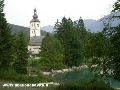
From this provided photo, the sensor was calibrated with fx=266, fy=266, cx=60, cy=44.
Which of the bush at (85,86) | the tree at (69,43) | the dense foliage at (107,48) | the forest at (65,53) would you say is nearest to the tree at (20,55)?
the forest at (65,53)

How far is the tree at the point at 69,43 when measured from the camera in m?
66.9

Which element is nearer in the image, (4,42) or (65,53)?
(4,42)

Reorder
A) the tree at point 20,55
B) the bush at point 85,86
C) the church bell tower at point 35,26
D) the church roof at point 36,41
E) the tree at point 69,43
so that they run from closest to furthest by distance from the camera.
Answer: the bush at point 85,86
the tree at point 20,55
the tree at point 69,43
the church roof at point 36,41
the church bell tower at point 35,26

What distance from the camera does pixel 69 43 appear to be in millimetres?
68812

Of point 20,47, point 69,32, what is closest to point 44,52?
point 69,32

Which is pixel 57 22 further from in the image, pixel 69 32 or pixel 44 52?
pixel 44 52

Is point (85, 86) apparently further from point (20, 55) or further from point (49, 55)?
point (49, 55)

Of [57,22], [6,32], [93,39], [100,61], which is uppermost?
[57,22]

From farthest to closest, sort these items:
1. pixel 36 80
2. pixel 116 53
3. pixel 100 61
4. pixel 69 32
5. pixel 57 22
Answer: pixel 57 22, pixel 69 32, pixel 36 80, pixel 100 61, pixel 116 53

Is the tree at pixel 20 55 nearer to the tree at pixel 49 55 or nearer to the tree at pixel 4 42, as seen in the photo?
the tree at pixel 4 42

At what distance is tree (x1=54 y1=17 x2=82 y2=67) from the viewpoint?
6688 cm

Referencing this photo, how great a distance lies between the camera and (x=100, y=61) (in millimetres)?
15391

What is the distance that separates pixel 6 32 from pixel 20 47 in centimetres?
563

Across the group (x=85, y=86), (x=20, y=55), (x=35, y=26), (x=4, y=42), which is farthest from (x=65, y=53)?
(x=85, y=86)
